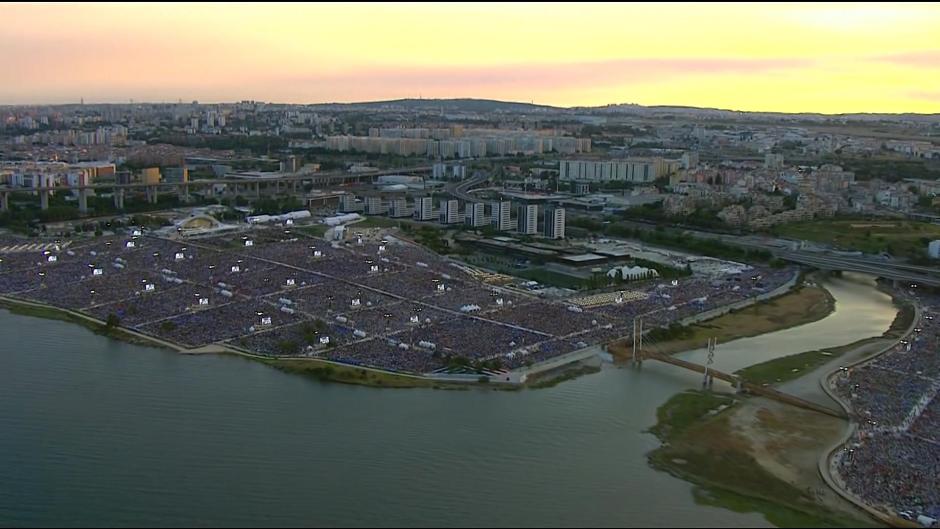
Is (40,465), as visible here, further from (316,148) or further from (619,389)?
(316,148)

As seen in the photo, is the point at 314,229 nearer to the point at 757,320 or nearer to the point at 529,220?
the point at 529,220

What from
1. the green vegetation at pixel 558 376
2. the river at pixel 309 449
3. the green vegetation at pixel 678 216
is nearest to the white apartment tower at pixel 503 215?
the green vegetation at pixel 678 216

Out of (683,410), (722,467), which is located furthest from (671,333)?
(722,467)

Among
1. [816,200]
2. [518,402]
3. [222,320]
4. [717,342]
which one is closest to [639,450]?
[518,402]

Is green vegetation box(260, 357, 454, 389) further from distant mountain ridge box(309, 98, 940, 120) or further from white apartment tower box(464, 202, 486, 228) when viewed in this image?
distant mountain ridge box(309, 98, 940, 120)

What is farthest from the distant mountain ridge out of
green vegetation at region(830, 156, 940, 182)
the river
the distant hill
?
the river

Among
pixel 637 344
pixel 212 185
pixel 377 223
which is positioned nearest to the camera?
pixel 637 344
